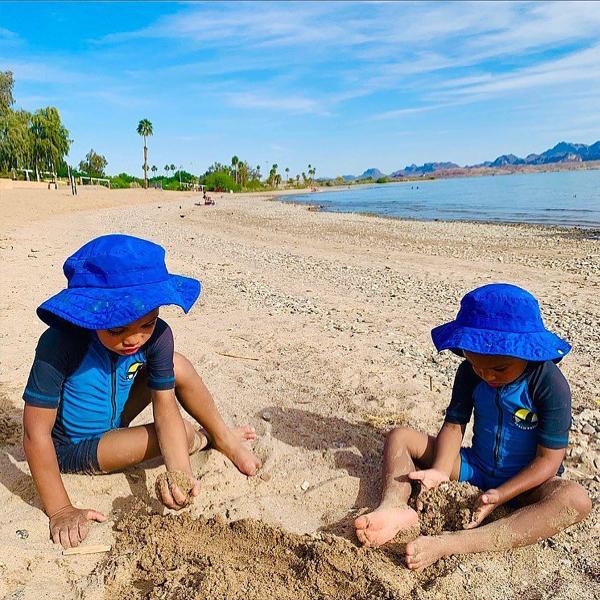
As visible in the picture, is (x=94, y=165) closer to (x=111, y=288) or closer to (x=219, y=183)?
(x=219, y=183)

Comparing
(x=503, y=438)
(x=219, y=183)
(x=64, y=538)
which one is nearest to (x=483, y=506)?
(x=503, y=438)

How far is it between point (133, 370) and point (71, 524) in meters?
0.68

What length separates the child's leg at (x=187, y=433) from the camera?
264 centimetres

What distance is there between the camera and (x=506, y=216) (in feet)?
80.5

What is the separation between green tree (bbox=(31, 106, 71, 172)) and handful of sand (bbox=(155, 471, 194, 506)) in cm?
5222

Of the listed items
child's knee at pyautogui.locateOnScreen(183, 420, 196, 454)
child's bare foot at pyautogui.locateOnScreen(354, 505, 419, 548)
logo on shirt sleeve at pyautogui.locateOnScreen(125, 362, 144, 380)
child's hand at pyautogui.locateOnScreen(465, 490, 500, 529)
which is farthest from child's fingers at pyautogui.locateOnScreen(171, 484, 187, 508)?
child's hand at pyautogui.locateOnScreen(465, 490, 500, 529)

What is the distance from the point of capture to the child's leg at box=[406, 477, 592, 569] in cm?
215

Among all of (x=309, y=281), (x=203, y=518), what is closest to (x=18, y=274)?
(x=309, y=281)

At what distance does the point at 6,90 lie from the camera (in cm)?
3984

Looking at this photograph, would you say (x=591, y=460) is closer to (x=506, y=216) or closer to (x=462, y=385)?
(x=462, y=385)

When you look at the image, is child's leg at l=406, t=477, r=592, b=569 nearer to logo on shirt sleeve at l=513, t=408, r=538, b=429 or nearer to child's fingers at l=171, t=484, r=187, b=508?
logo on shirt sleeve at l=513, t=408, r=538, b=429

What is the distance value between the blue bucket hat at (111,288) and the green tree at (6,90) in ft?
146

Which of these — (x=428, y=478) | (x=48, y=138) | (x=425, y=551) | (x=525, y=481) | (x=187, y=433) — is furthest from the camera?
(x=48, y=138)

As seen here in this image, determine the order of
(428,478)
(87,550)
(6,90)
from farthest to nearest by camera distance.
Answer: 1. (6,90)
2. (428,478)
3. (87,550)
